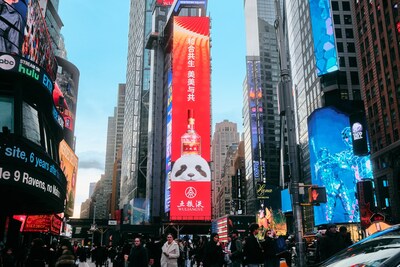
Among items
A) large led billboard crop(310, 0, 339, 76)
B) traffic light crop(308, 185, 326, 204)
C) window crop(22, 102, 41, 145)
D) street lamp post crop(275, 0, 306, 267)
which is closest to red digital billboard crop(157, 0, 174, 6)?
large led billboard crop(310, 0, 339, 76)

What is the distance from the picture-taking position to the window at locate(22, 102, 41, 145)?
18.2 metres

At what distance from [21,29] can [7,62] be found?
41.5 feet

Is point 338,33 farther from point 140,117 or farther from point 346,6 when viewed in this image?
point 140,117

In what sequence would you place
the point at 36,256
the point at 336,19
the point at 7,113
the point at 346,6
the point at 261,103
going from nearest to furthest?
the point at 36,256 < the point at 7,113 < the point at 336,19 < the point at 346,6 < the point at 261,103

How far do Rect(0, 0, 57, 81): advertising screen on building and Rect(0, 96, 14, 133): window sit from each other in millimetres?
5766

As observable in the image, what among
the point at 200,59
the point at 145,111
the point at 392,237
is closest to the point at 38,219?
the point at 392,237

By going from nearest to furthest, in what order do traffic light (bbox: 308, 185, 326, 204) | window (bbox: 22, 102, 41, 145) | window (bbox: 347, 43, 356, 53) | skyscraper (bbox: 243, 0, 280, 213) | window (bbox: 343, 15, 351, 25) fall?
traffic light (bbox: 308, 185, 326, 204) < window (bbox: 22, 102, 41, 145) < window (bbox: 347, 43, 356, 53) < window (bbox: 343, 15, 351, 25) < skyscraper (bbox: 243, 0, 280, 213)

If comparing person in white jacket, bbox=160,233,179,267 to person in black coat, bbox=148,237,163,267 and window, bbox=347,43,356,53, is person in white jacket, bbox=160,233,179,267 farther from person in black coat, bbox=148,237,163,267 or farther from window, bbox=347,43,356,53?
window, bbox=347,43,356,53

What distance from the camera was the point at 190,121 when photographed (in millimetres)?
70500

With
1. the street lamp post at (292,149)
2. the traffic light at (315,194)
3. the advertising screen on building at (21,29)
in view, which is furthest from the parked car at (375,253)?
the advertising screen on building at (21,29)

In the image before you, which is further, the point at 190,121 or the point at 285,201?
the point at 285,201

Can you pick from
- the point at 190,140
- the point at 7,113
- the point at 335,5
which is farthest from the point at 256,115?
the point at 7,113

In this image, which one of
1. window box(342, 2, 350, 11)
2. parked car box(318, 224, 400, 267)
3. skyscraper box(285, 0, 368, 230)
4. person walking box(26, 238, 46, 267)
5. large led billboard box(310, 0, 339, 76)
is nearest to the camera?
parked car box(318, 224, 400, 267)

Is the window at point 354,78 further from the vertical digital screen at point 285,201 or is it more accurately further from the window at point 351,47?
the vertical digital screen at point 285,201
